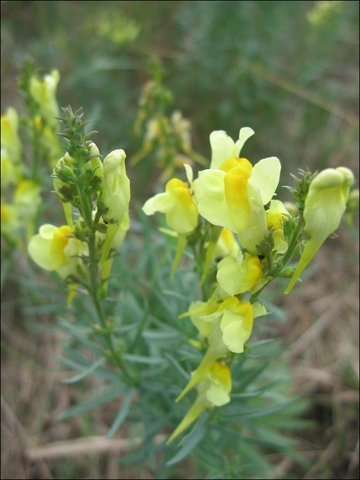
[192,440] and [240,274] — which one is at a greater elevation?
[240,274]

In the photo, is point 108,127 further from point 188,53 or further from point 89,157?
point 89,157

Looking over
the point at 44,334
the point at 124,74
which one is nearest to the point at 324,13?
the point at 124,74

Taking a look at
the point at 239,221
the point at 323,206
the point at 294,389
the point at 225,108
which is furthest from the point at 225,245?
the point at 225,108

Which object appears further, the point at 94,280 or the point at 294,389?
the point at 294,389

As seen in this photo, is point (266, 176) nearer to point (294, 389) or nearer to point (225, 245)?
point (225, 245)

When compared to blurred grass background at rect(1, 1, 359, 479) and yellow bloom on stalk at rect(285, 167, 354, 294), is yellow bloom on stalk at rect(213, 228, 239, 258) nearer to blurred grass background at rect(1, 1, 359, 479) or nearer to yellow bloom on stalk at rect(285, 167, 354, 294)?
yellow bloom on stalk at rect(285, 167, 354, 294)

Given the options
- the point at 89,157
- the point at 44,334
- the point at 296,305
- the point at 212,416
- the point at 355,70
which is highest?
the point at 89,157
